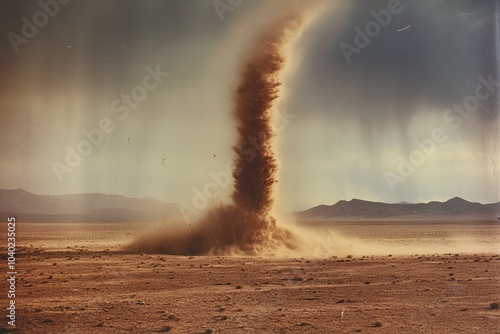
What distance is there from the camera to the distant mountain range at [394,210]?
126625 millimetres

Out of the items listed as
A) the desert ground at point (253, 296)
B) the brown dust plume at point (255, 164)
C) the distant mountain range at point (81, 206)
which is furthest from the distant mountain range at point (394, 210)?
the desert ground at point (253, 296)

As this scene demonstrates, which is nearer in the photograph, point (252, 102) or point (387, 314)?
→ point (387, 314)

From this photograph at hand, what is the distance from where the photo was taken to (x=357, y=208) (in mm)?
140250

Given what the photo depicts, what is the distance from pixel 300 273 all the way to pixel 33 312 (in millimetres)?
10371

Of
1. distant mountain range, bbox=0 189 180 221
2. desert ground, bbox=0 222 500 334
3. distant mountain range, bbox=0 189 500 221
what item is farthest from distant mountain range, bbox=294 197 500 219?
desert ground, bbox=0 222 500 334

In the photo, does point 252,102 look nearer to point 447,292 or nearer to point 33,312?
point 447,292

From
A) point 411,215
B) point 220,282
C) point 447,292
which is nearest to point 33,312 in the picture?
point 220,282

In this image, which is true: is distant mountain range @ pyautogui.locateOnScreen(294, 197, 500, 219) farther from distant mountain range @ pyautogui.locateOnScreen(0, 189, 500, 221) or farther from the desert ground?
the desert ground

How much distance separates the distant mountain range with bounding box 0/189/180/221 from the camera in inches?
4651

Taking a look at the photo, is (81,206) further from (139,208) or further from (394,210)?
(394,210)

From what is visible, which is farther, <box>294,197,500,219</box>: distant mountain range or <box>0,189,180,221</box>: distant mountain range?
<box>294,197,500,219</box>: distant mountain range

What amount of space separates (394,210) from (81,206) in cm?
9047

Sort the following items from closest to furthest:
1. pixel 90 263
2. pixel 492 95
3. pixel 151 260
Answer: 1. pixel 492 95
2. pixel 90 263
3. pixel 151 260

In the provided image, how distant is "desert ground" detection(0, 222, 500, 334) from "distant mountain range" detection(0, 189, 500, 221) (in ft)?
316
